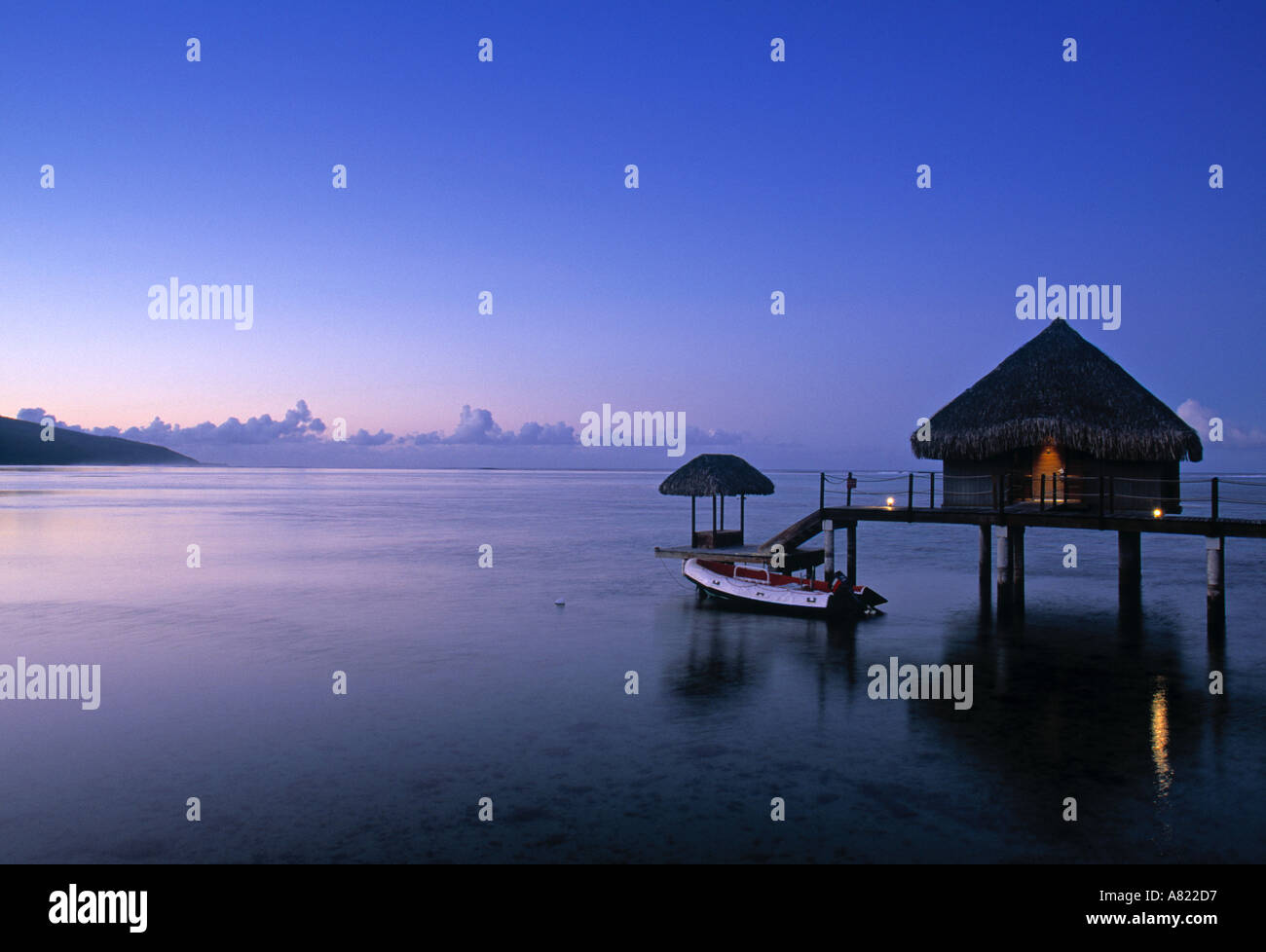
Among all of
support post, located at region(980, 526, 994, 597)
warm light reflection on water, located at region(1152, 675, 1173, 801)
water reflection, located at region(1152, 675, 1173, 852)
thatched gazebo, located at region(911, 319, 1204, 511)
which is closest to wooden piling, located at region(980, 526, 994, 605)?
support post, located at region(980, 526, 994, 597)

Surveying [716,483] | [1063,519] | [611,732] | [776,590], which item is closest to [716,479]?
[716,483]

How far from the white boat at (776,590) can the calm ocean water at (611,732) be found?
0.60 meters

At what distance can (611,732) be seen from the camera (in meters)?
14.1

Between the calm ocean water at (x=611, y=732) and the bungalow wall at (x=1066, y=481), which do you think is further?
the bungalow wall at (x=1066, y=481)

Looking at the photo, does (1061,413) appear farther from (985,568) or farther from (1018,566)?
(1018,566)

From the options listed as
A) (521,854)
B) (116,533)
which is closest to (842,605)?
(521,854)

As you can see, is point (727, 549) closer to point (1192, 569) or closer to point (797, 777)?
point (797, 777)

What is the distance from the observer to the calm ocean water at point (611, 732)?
9.98 metres

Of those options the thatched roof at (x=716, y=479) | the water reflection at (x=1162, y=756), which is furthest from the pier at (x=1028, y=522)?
the water reflection at (x=1162, y=756)

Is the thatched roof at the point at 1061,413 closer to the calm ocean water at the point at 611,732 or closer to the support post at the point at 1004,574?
the support post at the point at 1004,574

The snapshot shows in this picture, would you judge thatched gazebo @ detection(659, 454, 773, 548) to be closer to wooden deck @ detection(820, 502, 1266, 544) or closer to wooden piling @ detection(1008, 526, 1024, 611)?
wooden deck @ detection(820, 502, 1266, 544)

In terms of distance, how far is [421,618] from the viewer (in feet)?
83.3

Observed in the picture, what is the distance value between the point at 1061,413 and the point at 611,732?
15.9 metres
